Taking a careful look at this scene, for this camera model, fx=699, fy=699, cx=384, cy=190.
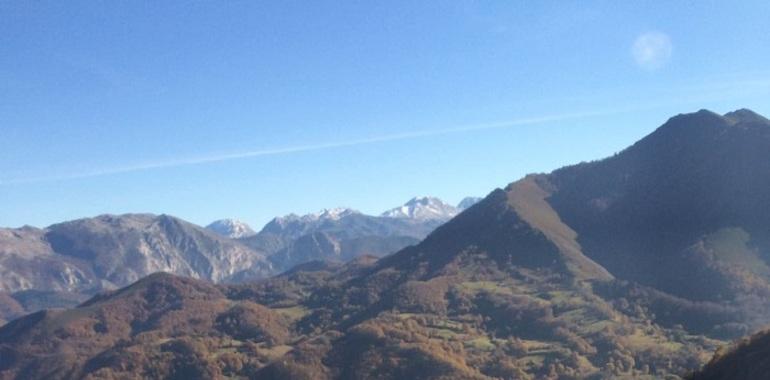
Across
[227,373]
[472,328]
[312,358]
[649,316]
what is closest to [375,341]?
[312,358]

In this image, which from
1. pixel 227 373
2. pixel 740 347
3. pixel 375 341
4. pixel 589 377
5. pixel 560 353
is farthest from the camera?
pixel 227 373

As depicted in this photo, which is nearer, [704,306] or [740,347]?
[740,347]

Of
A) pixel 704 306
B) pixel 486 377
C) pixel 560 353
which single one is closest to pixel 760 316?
pixel 704 306

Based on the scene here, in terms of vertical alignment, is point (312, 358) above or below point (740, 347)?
below

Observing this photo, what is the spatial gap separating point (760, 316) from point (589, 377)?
55.0 meters

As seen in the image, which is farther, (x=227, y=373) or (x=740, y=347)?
(x=227, y=373)

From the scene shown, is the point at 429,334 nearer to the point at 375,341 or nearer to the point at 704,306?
the point at 375,341

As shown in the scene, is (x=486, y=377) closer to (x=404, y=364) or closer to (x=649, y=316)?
(x=404, y=364)

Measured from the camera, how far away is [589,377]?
Answer: 145125 millimetres

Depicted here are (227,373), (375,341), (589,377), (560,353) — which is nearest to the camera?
(589,377)

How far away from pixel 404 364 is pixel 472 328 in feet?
129

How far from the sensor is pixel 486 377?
15400cm

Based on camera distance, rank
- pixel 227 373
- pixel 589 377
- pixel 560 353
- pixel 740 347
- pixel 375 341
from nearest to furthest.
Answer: pixel 740 347, pixel 589 377, pixel 560 353, pixel 375 341, pixel 227 373

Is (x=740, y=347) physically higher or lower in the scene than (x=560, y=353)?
higher
